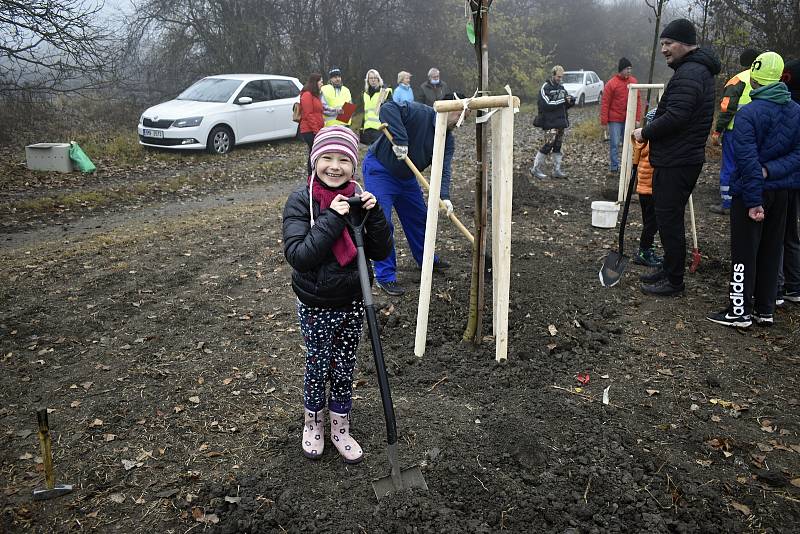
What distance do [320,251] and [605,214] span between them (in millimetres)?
5373

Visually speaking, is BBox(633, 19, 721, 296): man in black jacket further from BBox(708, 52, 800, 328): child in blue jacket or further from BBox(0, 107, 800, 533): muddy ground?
BBox(0, 107, 800, 533): muddy ground

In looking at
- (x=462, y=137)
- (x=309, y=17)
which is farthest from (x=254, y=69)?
(x=462, y=137)

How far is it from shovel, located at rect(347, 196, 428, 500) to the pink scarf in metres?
0.05

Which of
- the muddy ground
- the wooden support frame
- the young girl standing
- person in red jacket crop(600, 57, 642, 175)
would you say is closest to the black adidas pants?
the muddy ground

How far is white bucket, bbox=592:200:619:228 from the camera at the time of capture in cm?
730

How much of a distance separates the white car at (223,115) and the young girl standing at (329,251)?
36.3 ft

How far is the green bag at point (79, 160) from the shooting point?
1167cm

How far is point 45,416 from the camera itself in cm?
283

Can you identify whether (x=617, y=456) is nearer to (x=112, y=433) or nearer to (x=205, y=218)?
(x=112, y=433)

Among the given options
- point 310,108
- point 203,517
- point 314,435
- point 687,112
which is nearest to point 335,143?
point 314,435

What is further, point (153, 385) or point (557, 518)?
point (153, 385)

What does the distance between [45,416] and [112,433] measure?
0.91m

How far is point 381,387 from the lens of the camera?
2.81 metres

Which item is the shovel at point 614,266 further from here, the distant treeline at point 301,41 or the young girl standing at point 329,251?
the distant treeline at point 301,41
